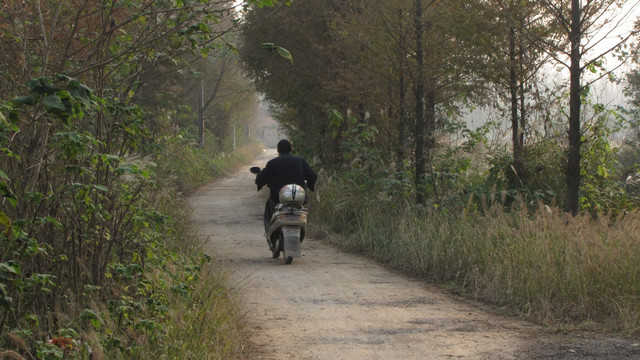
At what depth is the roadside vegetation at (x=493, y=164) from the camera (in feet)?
24.2

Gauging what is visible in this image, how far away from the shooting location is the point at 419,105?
12.0m

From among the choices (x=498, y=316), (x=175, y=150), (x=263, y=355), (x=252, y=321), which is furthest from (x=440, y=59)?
(x=175, y=150)

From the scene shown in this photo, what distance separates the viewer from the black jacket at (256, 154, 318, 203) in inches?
410

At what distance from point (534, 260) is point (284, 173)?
411 centimetres

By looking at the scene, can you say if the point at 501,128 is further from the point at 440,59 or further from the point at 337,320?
the point at 337,320

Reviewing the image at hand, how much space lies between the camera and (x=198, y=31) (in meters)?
5.26

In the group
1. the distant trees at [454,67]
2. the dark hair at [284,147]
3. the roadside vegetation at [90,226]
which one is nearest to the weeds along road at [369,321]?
the roadside vegetation at [90,226]

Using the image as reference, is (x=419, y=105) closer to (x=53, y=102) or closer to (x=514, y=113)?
(x=514, y=113)

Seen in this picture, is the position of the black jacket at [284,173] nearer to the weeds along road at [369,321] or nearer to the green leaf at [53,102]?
the weeds along road at [369,321]

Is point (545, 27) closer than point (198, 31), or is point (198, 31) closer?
point (198, 31)

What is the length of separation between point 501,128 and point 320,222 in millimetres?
3997

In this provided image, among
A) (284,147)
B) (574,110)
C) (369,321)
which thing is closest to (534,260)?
(369,321)

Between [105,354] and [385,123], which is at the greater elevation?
[385,123]

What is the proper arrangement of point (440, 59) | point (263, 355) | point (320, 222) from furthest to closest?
point (320, 222) → point (440, 59) → point (263, 355)
